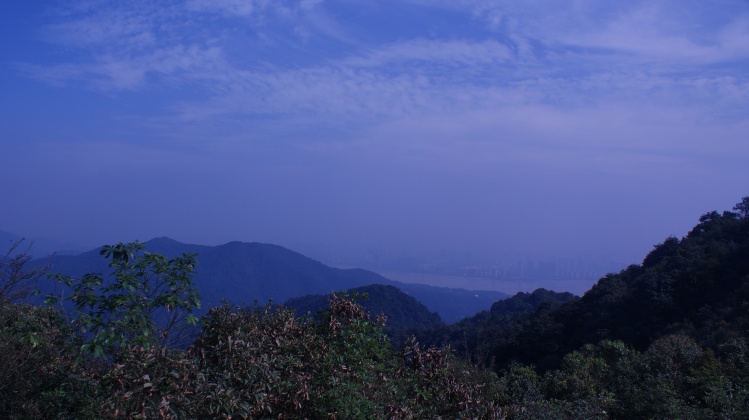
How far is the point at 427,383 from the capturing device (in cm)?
533

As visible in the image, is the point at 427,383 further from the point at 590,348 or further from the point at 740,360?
the point at 590,348

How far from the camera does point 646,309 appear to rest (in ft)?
85.5

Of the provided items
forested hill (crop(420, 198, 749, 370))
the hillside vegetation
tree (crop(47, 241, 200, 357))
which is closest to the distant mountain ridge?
forested hill (crop(420, 198, 749, 370))

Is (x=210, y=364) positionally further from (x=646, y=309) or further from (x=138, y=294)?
(x=646, y=309)

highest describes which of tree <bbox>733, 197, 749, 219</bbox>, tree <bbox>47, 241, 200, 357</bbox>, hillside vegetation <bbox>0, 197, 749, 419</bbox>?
tree <bbox>733, 197, 749, 219</bbox>

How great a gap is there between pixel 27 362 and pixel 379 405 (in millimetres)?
3251

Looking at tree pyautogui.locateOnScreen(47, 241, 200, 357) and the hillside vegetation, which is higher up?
tree pyautogui.locateOnScreen(47, 241, 200, 357)

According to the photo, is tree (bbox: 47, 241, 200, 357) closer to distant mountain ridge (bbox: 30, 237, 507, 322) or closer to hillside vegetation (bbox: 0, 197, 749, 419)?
hillside vegetation (bbox: 0, 197, 749, 419)

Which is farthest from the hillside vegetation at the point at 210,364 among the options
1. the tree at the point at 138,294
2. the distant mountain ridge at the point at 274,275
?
the distant mountain ridge at the point at 274,275

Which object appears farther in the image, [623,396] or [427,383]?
[623,396]

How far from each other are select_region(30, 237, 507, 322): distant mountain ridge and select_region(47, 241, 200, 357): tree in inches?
807

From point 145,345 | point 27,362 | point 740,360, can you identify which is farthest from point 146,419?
point 740,360

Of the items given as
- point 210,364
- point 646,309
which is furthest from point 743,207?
point 210,364

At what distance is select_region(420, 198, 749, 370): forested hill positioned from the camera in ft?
75.8
